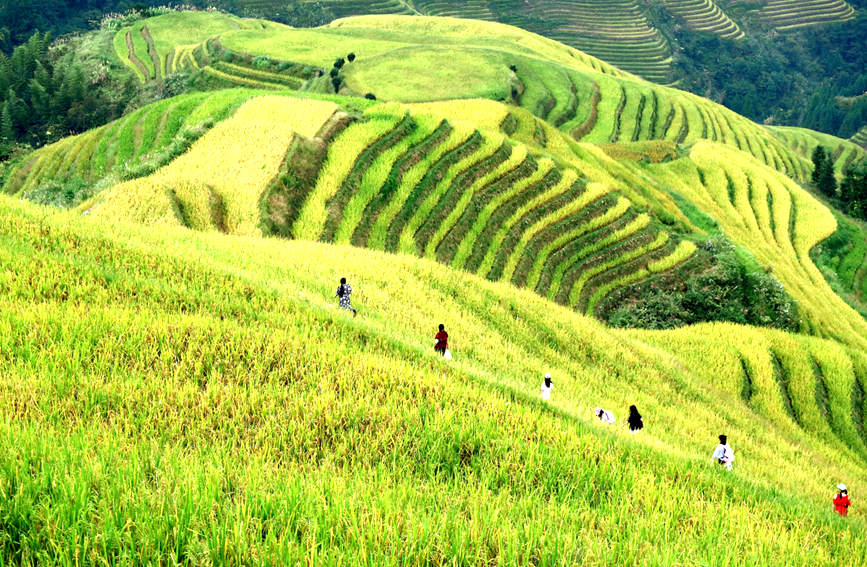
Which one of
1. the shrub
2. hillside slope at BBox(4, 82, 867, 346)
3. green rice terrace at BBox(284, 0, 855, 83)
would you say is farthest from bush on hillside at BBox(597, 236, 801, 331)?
green rice terrace at BBox(284, 0, 855, 83)

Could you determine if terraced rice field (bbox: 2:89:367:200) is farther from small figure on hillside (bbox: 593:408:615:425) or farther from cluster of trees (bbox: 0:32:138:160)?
cluster of trees (bbox: 0:32:138:160)

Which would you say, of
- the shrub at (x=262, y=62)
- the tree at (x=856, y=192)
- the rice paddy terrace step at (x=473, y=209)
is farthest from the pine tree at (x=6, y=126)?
Answer: the tree at (x=856, y=192)

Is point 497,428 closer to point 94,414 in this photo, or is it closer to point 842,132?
point 94,414

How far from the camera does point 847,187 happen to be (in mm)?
56281

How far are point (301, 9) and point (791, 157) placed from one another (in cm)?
9926

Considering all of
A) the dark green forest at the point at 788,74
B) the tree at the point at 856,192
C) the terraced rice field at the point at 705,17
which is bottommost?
the tree at the point at 856,192

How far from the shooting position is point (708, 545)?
12.8 ft

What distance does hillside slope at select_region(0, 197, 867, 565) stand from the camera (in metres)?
3.14

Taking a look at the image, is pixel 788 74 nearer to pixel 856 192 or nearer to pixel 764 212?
pixel 856 192

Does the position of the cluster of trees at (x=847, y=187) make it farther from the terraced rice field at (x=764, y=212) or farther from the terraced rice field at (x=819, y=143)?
the terraced rice field at (x=819, y=143)

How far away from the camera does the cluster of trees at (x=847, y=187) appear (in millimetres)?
54500

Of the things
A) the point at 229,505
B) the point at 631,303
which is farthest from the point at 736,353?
the point at 229,505

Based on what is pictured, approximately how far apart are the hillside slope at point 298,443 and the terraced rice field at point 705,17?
16267 cm

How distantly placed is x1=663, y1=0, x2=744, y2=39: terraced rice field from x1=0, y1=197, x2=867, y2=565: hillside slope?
163 metres
